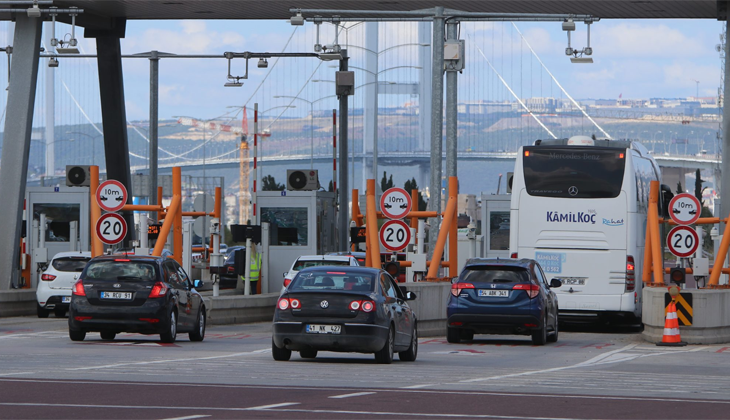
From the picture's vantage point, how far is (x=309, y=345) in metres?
16.0

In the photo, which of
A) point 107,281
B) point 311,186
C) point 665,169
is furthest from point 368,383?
point 665,169

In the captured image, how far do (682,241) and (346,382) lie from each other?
12752 mm

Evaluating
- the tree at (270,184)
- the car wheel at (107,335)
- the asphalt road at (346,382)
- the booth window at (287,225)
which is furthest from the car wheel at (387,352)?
the tree at (270,184)

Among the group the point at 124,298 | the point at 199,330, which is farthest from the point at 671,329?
the point at 124,298

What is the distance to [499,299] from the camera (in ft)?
70.7

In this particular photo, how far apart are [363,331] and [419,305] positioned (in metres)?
9.38

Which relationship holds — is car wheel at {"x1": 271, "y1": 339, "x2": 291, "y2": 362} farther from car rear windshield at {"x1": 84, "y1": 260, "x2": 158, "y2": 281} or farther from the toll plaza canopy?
the toll plaza canopy

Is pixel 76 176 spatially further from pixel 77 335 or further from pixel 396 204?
pixel 77 335

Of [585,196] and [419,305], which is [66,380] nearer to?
[419,305]

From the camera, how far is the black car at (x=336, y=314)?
15.9 m

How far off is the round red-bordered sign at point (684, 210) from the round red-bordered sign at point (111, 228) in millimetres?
9920

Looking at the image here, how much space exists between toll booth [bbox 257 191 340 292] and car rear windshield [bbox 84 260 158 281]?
645 inches

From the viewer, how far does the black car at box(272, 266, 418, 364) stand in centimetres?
1588

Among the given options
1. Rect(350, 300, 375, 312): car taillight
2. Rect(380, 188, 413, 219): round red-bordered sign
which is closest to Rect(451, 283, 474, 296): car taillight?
Rect(380, 188, 413, 219): round red-bordered sign
